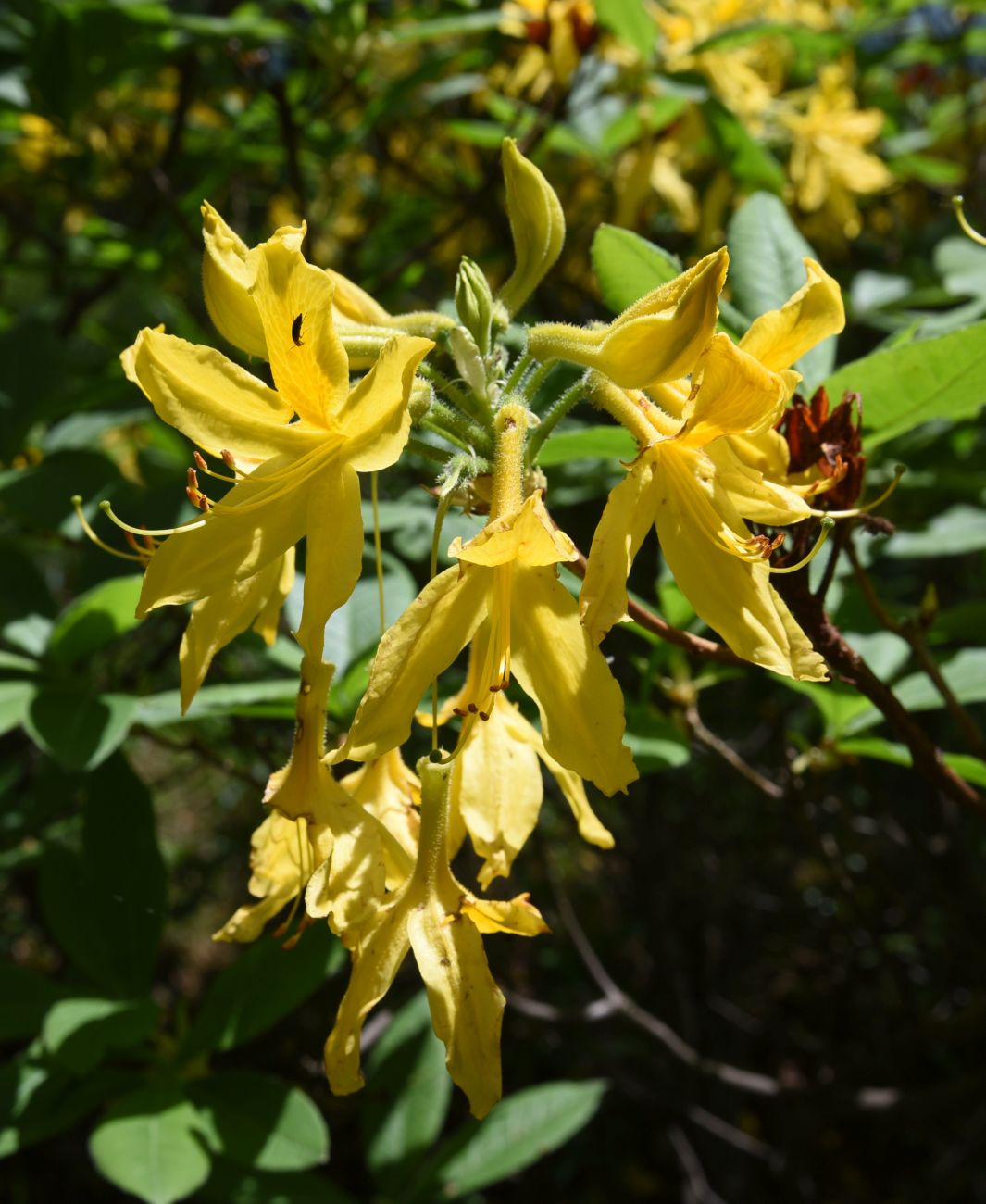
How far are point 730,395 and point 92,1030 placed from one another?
1200 millimetres

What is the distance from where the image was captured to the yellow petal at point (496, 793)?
1.09 meters

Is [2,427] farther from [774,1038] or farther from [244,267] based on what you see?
[774,1038]

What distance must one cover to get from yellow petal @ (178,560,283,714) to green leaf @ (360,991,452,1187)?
1.26 meters

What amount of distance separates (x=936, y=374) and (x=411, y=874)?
0.75 metres

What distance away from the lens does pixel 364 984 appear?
1.05 m

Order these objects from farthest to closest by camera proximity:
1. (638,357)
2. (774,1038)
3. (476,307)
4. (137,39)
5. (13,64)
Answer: (774,1038) → (13,64) → (137,39) → (476,307) → (638,357)

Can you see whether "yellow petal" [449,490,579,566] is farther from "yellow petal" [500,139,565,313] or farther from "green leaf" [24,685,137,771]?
"green leaf" [24,685,137,771]

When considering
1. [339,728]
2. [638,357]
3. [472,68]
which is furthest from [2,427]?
[472,68]

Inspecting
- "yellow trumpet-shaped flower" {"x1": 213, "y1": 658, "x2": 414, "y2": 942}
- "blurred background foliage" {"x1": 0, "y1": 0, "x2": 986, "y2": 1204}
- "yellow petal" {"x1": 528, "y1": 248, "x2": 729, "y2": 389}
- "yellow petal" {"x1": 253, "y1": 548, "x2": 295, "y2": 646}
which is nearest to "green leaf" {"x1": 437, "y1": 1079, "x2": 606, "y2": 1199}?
"blurred background foliage" {"x1": 0, "y1": 0, "x2": 986, "y2": 1204}

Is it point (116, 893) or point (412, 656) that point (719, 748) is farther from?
point (116, 893)

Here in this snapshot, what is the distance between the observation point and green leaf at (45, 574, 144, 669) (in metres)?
1.51

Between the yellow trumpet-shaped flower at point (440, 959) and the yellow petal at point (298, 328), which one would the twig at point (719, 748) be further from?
the yellow petal at point (298, 328)

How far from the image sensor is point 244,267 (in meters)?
1.02

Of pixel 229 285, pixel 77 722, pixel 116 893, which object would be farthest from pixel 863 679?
pixel 116 893
